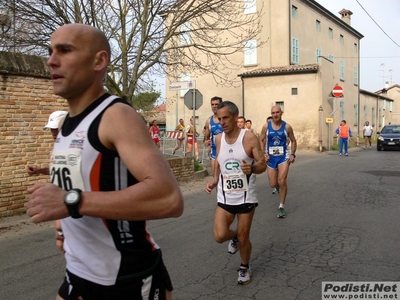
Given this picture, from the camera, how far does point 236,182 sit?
4695 millimetres

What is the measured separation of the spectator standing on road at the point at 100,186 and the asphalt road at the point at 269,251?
7.96ft

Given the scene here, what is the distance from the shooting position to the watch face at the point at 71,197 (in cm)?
155

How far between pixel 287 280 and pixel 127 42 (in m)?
10.7

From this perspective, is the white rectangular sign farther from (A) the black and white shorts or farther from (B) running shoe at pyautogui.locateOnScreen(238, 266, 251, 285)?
(A) the black and white shorts

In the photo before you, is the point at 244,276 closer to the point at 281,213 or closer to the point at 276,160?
the point at 281,213

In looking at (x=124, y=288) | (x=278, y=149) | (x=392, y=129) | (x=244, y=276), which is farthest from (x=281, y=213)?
(x=392, y=129)

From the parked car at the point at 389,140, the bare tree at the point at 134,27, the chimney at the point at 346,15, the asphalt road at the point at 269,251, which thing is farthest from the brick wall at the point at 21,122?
the chimney at the point at 346,15

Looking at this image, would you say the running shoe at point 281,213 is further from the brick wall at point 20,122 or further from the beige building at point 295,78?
the beige building at point 295,78

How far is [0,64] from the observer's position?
8047 millimetres

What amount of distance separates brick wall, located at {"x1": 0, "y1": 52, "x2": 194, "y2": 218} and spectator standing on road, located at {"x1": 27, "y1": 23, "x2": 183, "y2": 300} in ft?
22.2

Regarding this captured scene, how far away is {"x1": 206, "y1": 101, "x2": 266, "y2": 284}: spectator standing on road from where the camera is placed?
4.53 meters

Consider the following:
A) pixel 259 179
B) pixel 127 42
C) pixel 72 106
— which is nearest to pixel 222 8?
pixel 127 42

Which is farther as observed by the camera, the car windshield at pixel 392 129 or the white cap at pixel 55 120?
the car windshield at pixel 392 129

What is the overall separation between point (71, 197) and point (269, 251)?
4.42 m
